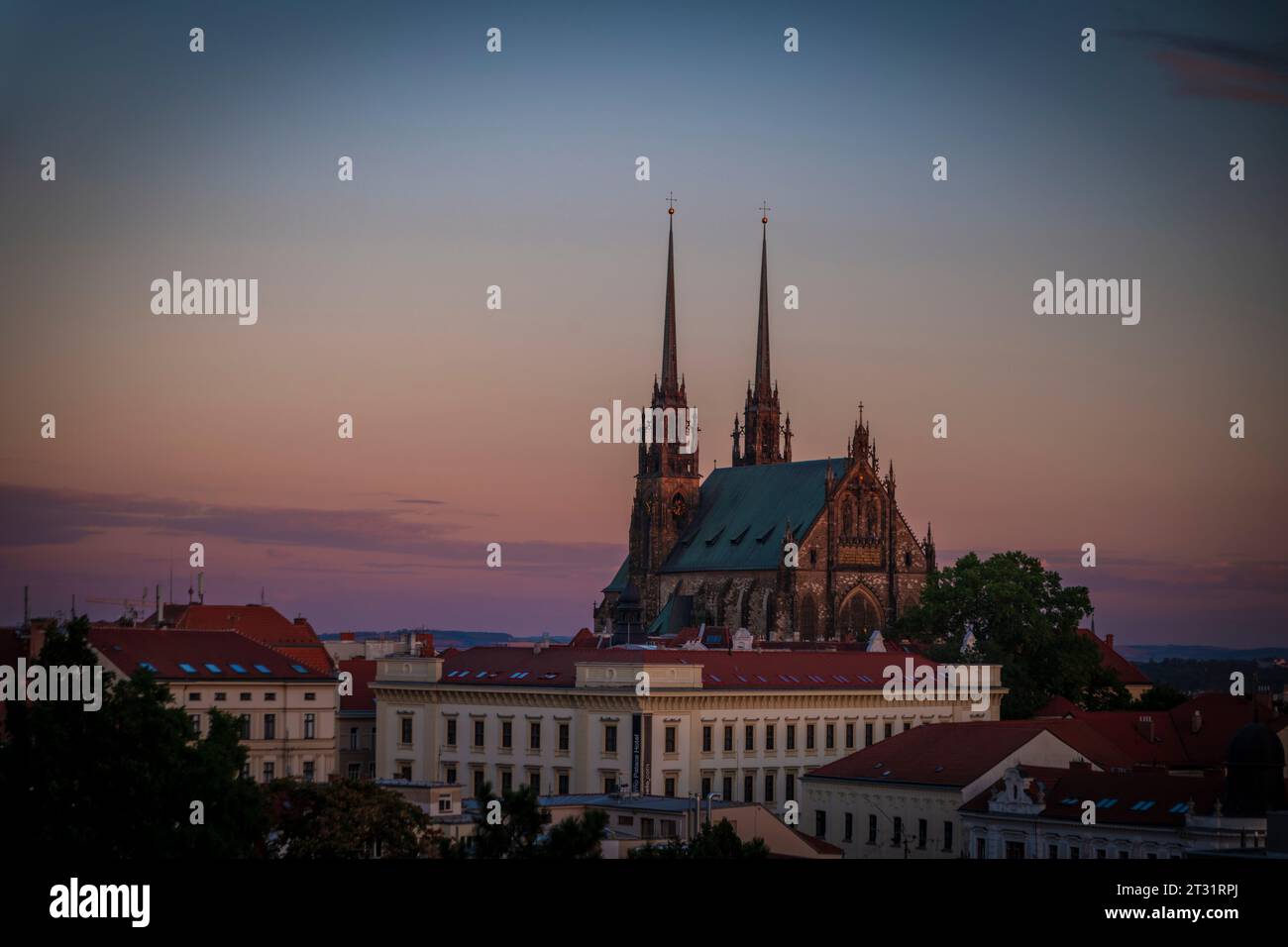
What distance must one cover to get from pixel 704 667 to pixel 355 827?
50.0 m

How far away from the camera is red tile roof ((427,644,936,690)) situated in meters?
99.4

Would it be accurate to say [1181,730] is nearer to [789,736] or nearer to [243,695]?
[789,736]

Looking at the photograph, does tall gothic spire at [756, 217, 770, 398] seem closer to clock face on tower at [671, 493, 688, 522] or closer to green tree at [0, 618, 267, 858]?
clock face on tower at [671, 493, 688, 522]

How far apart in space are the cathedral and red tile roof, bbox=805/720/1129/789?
45.2 metres

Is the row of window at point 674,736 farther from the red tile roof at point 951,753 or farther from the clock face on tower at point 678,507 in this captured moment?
the clock face on tower at point 678,507

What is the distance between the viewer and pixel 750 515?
16112 centimetres

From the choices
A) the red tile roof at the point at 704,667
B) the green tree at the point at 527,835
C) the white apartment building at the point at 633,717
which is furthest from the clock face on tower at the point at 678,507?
the green tree at the point at 527,835

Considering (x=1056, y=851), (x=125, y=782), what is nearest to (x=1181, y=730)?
(x=1056, y=851)

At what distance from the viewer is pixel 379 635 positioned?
17775cm

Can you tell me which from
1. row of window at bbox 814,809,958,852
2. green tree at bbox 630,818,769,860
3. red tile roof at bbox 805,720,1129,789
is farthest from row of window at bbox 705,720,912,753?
green tree at bbox 630,818,769,860

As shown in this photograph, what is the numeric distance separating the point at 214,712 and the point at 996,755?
106 ft

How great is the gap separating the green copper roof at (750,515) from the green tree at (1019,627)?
59.8 ft
